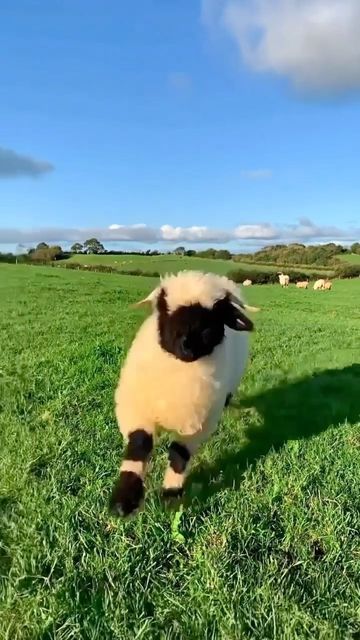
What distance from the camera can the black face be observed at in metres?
4.72

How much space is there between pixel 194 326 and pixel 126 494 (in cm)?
130

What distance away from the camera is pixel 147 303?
530cm

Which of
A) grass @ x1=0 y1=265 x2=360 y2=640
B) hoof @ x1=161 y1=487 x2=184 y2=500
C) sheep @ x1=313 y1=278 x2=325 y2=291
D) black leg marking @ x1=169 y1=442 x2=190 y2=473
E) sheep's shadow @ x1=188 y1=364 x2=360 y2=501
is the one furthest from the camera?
sheep @ x1=313 y1=278 x2=325 y2=291

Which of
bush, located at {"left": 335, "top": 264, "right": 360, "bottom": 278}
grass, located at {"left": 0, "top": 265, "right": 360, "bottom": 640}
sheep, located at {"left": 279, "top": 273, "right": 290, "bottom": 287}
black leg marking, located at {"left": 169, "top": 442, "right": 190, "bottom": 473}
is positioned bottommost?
grass, located at {"left": 0, "top": 265, "right": 360, "bottom": 640}

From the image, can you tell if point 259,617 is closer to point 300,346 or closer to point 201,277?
point 201,277

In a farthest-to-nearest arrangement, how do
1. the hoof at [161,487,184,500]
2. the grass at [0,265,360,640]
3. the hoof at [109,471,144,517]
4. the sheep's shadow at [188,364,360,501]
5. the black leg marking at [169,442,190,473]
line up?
the sheep's shadow at [188,364,360,501] → the black leg marking at [169,442,190,473] → the hoof at [161,487,184,500] → the hoof at [109,471,144,517] → the grass at [0,265,360,640]

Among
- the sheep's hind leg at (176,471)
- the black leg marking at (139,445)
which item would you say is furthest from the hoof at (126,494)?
the sheep's hind leg at (176,471)

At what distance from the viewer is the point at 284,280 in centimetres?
3391

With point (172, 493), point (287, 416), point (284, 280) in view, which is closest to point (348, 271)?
point (284, 280)

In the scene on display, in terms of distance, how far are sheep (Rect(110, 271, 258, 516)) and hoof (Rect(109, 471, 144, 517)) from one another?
2 cm

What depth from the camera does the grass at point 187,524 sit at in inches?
135

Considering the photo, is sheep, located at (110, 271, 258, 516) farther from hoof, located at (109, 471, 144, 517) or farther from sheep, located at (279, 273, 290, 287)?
sheep, located at (279, 273, 290, 287)

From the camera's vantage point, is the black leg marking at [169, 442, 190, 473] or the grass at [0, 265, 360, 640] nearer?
the grass at [0, 265, 360, 640]

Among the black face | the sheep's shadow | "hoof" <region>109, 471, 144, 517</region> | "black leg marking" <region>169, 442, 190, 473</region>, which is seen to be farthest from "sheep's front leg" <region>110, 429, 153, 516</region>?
the black face
